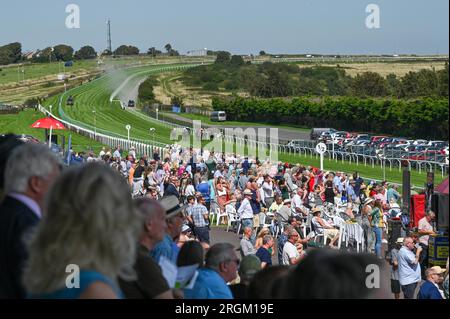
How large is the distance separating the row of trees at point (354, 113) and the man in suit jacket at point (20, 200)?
4607 centimetres

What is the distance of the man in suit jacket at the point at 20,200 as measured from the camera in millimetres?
4098

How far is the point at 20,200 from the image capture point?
4.26 m

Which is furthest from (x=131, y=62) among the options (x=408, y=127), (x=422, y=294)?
(x=422, y=294)

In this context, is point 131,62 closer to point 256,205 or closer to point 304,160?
point 304,160

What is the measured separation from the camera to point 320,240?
19.4 metres

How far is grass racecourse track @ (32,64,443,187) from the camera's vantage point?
40719mm

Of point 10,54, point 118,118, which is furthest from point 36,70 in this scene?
point 118,118

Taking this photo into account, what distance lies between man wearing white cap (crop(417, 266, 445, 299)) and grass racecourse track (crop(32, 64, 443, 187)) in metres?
22.9

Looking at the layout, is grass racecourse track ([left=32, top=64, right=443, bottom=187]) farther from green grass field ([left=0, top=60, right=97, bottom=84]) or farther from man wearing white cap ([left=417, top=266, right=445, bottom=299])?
man wearing white cap ([left=417, top=266, right=445, bottom=299])

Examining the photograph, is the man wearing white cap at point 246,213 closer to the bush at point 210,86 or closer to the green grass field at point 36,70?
the green grass field at point 36,70

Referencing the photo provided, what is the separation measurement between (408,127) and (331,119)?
12.9 m

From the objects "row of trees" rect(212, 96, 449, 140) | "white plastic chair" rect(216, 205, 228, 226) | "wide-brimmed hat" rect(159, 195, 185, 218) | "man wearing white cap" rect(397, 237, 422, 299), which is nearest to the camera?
"wide-brimmed hat" rect(159, 195, 185, 218)

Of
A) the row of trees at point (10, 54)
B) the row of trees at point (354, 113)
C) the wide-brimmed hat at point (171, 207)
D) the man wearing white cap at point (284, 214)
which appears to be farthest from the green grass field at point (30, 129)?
the wide-brimmed hat at point (171, 207)

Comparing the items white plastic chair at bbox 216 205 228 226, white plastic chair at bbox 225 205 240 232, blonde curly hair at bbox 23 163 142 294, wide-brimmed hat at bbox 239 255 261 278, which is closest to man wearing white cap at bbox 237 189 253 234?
white plastic chair at bbox 225 205 240 232
